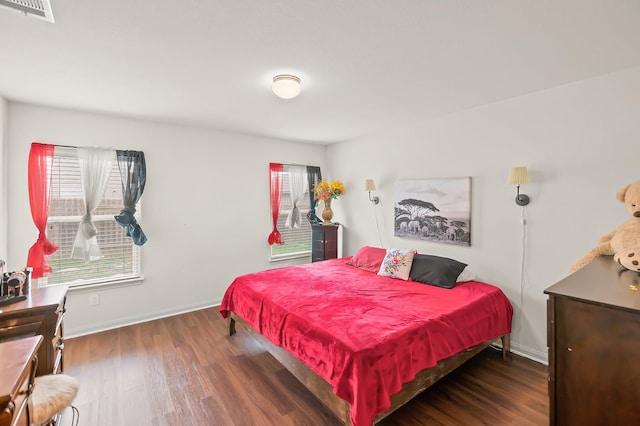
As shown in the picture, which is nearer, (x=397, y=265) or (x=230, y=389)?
(x=230, y=389)

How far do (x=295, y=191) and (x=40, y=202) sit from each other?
303 cm

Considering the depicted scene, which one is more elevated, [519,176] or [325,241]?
[519,176]

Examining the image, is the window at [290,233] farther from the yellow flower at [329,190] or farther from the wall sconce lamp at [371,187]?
the wall sconce lamp at [371,187]

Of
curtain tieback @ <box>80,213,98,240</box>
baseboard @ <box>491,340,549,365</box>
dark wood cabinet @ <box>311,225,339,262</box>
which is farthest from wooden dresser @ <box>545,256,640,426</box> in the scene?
Result: curtain tieback @ <box>80,213,98,240</box>

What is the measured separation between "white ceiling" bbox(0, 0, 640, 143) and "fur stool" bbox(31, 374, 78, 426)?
6.27ft

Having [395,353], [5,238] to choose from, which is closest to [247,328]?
[395,353]

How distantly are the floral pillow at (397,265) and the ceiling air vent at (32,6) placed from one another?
320 centimetres

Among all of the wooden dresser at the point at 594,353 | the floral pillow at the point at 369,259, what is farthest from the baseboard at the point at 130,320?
the wooden dresser at the point at 594,353

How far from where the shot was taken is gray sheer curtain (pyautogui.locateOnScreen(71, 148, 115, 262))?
308 centimetres

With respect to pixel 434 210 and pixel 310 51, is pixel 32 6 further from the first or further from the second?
pixel 434 210

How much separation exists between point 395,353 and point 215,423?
4.14 feet

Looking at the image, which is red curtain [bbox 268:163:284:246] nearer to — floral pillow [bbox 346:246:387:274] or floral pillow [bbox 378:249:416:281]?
floral pillow [bbox 346:246:387:274]

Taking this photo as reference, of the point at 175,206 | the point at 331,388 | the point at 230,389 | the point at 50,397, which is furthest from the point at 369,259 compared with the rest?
the point at 50,397

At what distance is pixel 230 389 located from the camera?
2211 millimetres
